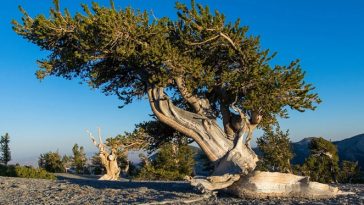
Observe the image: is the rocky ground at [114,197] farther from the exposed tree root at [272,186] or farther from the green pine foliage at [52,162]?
the green pine foliage at [52,162]

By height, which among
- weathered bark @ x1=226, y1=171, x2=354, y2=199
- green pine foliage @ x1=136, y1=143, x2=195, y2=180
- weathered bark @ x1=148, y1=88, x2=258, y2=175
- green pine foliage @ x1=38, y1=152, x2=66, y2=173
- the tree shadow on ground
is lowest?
weathered bark @ x1=226, y1=171, x2=354, y2=199

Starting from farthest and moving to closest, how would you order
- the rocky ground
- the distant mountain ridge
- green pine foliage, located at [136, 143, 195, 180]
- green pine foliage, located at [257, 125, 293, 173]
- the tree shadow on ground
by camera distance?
the distant mountain ridge
green pine foliage, located at [136, 143, 195, 180]
green pine foliage, located at [257, 125, 293, 173]
the tree shadow on ground
the rocky ground

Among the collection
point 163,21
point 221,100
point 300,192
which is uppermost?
point 163,21

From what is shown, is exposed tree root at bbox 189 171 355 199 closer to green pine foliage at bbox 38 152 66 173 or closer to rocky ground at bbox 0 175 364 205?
rocky ground at bbox 0 175 364 205

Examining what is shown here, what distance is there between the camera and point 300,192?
47.9 feet

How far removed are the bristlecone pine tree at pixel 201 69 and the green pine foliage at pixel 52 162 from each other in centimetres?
4863

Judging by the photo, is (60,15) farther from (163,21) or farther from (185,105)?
(185,105)

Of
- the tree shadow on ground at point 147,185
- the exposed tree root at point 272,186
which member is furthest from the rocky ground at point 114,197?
the tree shadow on ground at point 147,185

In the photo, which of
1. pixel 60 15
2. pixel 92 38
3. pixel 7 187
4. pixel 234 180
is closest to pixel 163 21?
pixel 92 38

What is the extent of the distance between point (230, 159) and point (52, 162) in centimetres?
5411

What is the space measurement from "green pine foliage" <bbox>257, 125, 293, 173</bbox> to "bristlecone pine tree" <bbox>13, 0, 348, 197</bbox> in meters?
19.8

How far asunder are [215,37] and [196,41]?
2.60 feet

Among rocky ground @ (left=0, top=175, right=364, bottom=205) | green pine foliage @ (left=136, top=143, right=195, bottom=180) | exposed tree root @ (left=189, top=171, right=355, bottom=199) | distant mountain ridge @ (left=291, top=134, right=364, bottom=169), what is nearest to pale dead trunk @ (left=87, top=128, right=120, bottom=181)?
green pine foliage @ (left=136, top=143, right=195, bottom=180)

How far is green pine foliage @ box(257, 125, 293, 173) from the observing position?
37.1m
